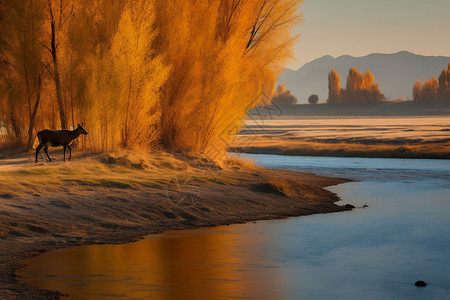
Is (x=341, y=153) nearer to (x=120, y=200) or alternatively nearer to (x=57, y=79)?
(x=57, y=79)

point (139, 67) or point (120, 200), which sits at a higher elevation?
point (139, 67)

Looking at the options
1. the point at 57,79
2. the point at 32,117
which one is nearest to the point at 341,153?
the point at 32,117

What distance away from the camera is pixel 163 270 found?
1022 cm

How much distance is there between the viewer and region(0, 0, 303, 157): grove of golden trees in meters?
19.5

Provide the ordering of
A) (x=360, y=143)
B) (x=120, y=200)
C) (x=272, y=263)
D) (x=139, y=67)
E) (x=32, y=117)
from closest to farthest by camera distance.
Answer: (x=272, y=263) → (x=120, y=200) → (x=139, y=67) → (x=32, y=117) → (x=360, y=143)

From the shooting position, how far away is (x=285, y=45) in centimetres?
2488

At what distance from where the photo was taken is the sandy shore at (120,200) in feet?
38.4

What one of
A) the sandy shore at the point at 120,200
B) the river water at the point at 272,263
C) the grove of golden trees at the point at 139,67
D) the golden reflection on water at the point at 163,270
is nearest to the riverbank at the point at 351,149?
the grove of golden trees at the point at 139,67

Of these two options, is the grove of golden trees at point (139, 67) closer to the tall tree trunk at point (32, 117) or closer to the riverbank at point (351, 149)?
the tall tree trunk at point (32, 117)

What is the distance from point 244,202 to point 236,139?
28.8 feet

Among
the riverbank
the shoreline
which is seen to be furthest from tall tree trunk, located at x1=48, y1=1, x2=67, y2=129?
the shoreline

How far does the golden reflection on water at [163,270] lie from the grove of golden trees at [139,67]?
7738 millimetres

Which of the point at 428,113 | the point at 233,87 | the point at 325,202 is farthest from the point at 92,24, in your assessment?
the point at 428,113

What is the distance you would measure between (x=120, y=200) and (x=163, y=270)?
182 inches
